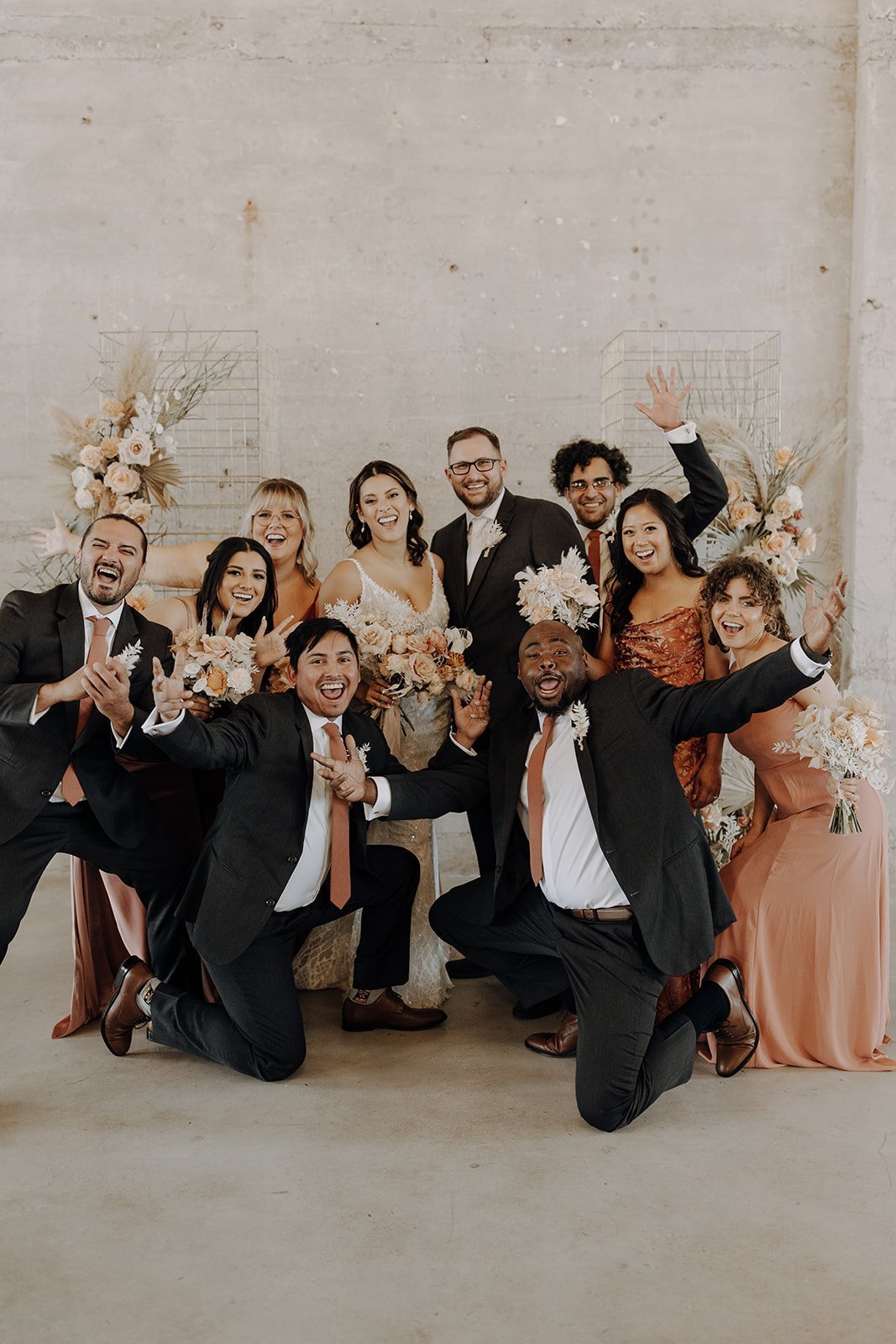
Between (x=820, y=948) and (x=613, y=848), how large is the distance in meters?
0.85

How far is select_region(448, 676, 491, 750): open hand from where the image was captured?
3943 mm

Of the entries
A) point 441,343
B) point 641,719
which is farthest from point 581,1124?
point 441,343

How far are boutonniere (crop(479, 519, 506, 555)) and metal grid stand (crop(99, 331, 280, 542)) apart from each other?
89.2 inches

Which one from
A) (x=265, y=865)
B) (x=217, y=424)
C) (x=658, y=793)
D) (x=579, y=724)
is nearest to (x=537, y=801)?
(x=579, y=724)

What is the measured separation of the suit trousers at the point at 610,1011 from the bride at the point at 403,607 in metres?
0.61

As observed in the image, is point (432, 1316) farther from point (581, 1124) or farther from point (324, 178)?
point (324, 178)

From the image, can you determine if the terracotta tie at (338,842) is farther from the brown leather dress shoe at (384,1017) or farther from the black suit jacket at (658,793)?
the brown leather dress shoe at (384,1017)

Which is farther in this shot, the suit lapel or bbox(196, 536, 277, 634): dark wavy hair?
the suit lapel

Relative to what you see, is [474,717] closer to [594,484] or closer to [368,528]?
[368,528]

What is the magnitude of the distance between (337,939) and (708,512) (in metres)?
2.25

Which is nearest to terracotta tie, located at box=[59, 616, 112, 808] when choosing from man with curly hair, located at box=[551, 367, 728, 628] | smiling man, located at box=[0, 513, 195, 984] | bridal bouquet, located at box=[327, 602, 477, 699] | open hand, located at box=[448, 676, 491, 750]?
smiling man, located at box=[0, 513, 195, 984]

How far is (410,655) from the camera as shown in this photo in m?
3.97

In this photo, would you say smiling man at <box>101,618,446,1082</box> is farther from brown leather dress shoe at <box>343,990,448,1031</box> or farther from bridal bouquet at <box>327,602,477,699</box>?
brown leather dress shoe at <box>343,990,448,1031</box>

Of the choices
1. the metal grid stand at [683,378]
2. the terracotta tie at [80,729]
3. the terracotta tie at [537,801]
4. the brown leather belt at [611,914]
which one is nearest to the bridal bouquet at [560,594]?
the terracotta tie at [537,801]
